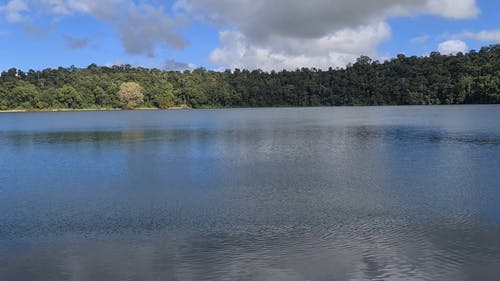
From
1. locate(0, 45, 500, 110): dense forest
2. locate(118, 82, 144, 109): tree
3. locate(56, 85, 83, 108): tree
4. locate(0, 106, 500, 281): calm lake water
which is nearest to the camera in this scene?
locate(0, 106, 500, 281): calm lake water

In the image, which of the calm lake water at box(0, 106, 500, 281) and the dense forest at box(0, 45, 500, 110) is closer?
the calm lake water at box(0, 106, 500, 281)

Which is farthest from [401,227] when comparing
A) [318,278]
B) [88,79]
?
[88,79]

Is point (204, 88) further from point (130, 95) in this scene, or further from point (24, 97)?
point (24, 97)

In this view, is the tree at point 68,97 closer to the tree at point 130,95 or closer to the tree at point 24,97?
the tree at point 24,97

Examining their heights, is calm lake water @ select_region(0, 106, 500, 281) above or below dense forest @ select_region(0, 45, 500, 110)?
below

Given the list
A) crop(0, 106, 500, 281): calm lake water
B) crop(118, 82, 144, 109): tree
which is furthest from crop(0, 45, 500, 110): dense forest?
crop(0, 106, 500, 281): calm lake water

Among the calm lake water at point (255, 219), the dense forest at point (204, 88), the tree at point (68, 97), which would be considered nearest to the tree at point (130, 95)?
the dense forest at point (204, 88)

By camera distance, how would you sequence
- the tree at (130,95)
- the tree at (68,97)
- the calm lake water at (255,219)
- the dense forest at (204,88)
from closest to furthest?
the calm lake water at (255,219)
the dense forest at (204,88)
the tree at (68,97)
the tree at (130,95)

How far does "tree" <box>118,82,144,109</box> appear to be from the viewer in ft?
572

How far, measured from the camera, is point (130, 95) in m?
174

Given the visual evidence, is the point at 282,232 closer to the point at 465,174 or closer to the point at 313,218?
the point at 313,218

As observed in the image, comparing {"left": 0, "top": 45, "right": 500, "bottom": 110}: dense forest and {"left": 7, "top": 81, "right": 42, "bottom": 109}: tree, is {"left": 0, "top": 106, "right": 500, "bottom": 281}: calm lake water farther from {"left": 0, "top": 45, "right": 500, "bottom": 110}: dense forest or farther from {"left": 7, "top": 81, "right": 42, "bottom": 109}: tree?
{"left": 7, "top": 81, "right": 42, "bottom": 109}: tree

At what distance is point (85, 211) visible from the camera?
54.0ft

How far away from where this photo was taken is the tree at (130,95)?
572 ft
